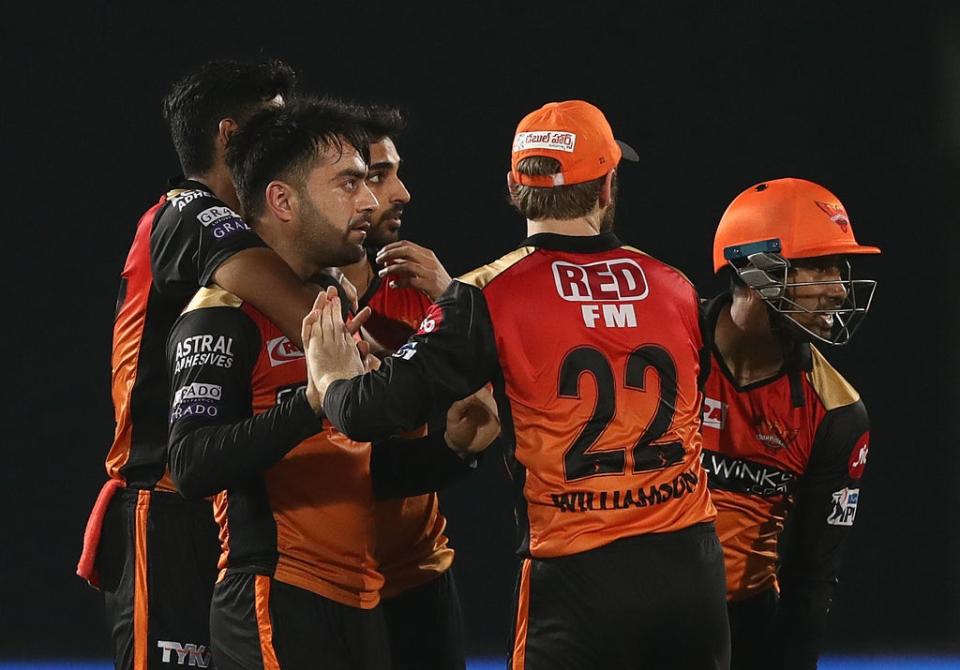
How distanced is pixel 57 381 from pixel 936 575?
13.6 feet

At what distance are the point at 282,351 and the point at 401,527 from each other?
2.26 ft

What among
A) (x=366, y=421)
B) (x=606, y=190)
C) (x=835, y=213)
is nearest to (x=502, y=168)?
(x=835, y=213)

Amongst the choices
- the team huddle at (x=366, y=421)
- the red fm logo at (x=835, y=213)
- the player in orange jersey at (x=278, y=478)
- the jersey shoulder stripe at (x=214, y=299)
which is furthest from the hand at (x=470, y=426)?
the red fm logo at (x=835, y=213)

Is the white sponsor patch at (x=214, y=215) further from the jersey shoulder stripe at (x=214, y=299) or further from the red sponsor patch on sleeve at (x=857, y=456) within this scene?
the red sponsor patch on sleeve at (x=857, y=456)

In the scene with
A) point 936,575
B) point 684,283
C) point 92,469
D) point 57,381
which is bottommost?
point 936,575

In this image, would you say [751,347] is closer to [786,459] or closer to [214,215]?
[786,459]

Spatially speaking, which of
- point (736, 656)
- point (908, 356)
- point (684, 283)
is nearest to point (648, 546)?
point (684, 283)

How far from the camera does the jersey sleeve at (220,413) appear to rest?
2.26m

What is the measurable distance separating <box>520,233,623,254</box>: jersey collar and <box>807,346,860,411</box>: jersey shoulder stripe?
0.88 metres

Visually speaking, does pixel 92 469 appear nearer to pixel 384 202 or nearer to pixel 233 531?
pixel 384 202

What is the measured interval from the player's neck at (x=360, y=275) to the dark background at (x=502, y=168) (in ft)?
9.51

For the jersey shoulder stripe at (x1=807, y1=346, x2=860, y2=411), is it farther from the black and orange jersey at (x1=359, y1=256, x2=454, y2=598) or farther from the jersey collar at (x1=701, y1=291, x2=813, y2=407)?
the black and orange jersey at (x1=359, y1=256, x2=454, y2=598)

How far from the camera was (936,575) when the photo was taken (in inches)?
244

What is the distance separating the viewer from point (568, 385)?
7.72 feet
